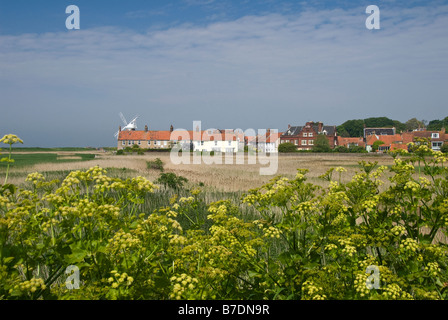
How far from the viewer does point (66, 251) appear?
3.00m

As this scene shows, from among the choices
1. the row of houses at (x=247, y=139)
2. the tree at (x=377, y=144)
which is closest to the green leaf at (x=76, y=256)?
the row of houses at (x=247, y=139)

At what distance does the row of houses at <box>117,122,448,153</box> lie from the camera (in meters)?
110

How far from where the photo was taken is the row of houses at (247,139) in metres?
110

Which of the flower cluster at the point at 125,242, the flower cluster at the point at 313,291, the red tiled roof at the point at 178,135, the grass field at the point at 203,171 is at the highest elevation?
the red tiled roof at the point at 178,135

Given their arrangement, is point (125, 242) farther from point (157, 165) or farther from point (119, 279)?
point (157, 165)

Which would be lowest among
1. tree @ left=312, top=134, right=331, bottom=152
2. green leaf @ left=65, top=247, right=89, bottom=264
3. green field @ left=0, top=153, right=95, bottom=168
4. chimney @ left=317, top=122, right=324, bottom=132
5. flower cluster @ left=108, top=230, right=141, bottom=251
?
green field @ left=0, top=153, right=95, bottom=168

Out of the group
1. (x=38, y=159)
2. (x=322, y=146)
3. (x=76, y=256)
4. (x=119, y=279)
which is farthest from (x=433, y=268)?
(x=322, y=146)

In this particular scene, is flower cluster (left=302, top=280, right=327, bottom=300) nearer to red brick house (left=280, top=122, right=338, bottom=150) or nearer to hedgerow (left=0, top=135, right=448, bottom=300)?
hedgerow (left=0, top=135, right=448, bottom=300)

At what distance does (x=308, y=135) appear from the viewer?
111438 mm

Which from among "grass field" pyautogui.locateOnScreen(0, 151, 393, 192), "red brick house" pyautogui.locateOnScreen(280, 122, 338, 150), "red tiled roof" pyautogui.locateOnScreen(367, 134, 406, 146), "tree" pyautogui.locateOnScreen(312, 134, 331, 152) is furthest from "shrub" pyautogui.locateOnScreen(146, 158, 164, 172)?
"red tiled roof" pyautogui.locateOnScreen(367, 134, 406, 146)

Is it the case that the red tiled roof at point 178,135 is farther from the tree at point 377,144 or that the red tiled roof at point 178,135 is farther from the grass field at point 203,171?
the grass field at point 203,171

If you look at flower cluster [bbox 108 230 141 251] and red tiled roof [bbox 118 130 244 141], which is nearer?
flower cluster [bbox 108 230 141 251]

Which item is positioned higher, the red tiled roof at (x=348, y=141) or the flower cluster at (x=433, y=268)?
the red tiled roof at (x=348, y=141)
